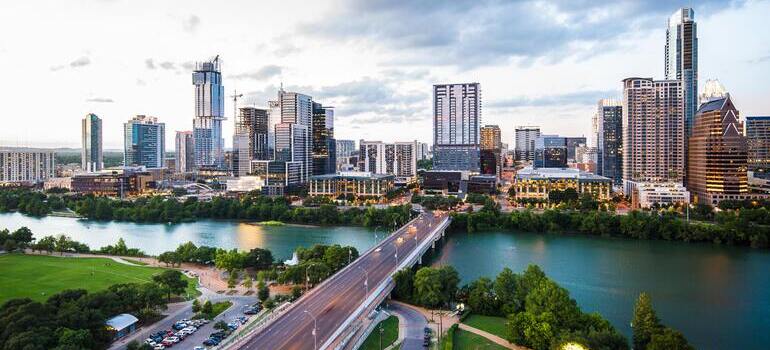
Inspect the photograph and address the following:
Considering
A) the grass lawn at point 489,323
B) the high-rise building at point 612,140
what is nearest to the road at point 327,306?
the grass lawn at point 489,323

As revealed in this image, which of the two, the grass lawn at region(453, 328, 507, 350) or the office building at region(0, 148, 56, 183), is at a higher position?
the office building at region(0, 148, 56, 183)

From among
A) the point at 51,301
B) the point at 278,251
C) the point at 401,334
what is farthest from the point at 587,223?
the point at 51,301

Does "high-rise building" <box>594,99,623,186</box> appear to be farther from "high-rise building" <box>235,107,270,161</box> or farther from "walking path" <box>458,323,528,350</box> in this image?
"walking path" <box>458,323,528,350</box>

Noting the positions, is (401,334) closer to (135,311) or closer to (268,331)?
(268,331)

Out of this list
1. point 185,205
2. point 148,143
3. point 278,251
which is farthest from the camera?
point 148,143

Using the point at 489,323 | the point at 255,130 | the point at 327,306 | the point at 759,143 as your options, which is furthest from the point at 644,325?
the point at 255,130

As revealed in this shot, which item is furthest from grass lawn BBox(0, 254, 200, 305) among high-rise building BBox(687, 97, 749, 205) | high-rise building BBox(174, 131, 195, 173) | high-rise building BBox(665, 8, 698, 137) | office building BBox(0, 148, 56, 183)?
high-rise building BBox(174, 131, 195, 173)
